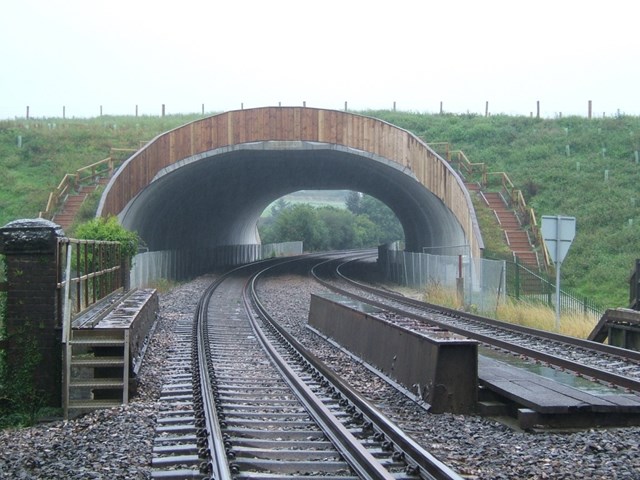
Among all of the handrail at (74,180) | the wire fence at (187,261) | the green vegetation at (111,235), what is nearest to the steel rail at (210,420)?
the green vegetation at (111,235)

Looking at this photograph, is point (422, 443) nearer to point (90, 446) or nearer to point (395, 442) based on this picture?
point (395, 442)

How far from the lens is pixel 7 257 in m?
9.89

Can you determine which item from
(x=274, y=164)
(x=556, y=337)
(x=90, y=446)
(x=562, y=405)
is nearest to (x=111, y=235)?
(x=556, y=337)

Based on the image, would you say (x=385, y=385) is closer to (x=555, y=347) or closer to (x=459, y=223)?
(x=555, y=347)

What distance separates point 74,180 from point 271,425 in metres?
30.9

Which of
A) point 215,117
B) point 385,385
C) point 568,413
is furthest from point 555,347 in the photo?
point 215,117

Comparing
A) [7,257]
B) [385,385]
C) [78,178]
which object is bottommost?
[385,385]

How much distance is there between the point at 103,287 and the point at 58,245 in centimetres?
647

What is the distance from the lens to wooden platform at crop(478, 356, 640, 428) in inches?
317

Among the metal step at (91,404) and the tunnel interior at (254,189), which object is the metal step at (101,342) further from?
the tunnel interior at (254,189)

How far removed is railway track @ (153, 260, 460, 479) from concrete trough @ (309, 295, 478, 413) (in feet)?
2.67

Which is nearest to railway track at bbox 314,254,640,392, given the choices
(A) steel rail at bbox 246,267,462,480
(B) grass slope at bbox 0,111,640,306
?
(A) steel rail at bbox 246,267,462,480

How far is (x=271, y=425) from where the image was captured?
332 inches

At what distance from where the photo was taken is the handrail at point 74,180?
33.5 m
